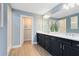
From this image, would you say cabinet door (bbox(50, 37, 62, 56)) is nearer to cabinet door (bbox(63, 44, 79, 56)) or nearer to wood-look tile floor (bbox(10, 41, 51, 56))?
cabinet door (bbox(63, 44, 79, 56))

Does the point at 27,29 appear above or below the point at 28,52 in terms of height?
above

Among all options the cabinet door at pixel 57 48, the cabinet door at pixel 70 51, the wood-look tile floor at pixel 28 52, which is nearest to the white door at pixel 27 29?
the wood-look tile floor at pixel 28 52

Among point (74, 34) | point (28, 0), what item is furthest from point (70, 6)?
point (28, 0)

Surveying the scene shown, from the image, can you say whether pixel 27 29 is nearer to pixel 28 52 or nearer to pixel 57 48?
pixel 28 52

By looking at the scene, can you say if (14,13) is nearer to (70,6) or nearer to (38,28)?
(38,28)

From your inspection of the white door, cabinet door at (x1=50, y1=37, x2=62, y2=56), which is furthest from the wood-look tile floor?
the white door

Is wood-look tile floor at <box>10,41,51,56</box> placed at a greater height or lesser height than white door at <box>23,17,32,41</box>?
lesser

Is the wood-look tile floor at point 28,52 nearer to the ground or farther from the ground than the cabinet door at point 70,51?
nearer to the ground

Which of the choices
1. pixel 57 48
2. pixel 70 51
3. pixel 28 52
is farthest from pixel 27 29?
pixel 70 51

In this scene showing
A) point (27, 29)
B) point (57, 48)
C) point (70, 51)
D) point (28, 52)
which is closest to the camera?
point (70, 51)

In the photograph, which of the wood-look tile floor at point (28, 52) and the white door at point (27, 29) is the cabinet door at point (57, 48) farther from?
the white door at point (27, 29)

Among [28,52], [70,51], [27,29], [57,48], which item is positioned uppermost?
[27,29]

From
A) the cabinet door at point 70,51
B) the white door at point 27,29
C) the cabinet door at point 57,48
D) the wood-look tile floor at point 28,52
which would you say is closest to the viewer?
the cabinet door at point 70,51

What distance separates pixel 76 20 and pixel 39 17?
14.1ft
